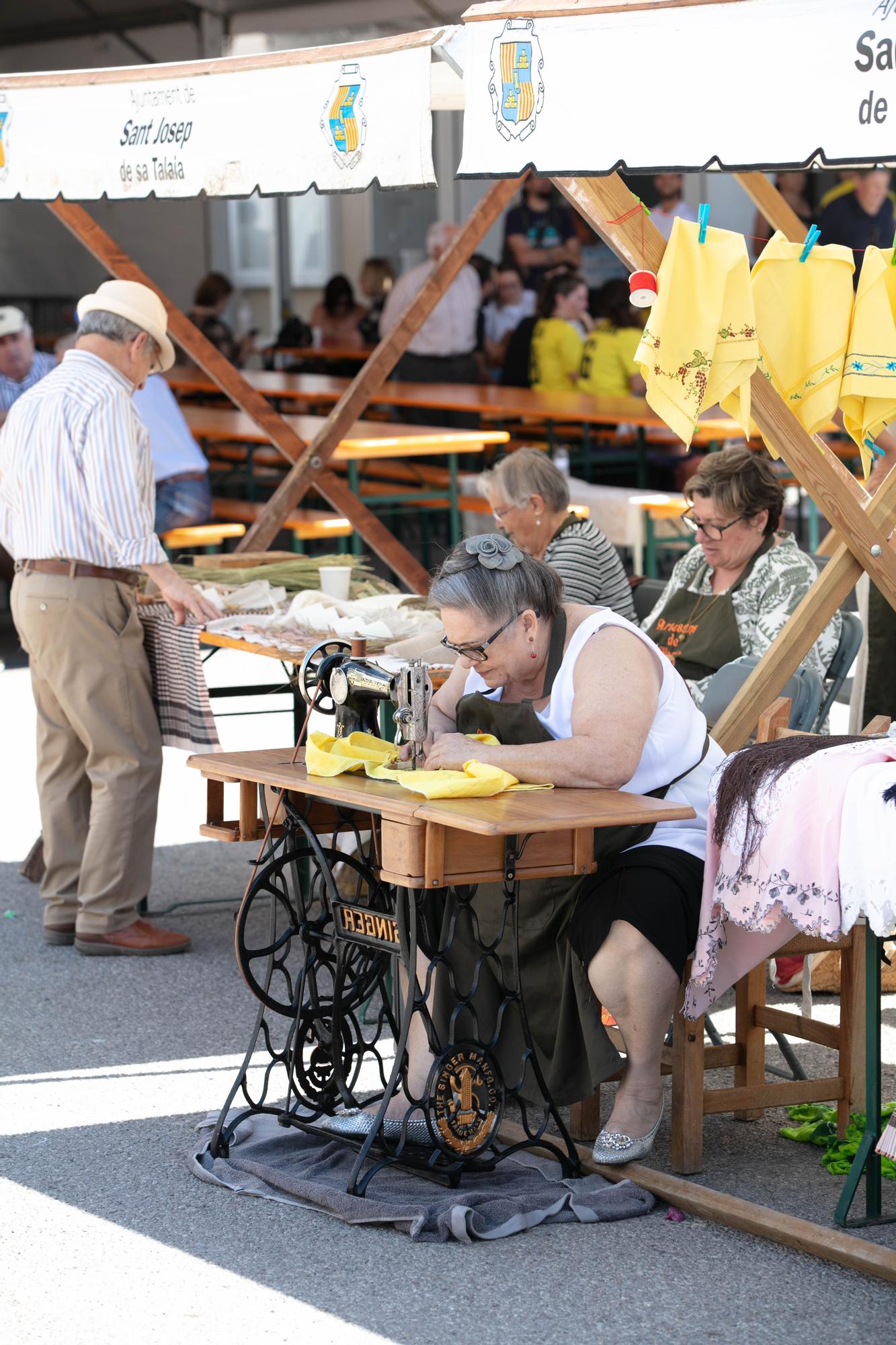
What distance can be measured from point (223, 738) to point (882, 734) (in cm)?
432

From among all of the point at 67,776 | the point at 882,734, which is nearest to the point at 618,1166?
the point at 882,734

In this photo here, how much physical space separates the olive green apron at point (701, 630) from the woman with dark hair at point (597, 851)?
112cm

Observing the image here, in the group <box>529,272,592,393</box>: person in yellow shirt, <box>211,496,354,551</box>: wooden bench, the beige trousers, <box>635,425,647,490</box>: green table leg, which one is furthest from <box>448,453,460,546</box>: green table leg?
the beige trousers

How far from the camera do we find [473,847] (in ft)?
10.4

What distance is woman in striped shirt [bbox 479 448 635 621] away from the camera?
4.92 m

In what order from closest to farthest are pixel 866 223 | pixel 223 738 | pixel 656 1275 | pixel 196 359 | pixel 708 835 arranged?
pixel 656 1275 → pixel 708 835 → pixel 196 359 → pixel 223 738 → pixel 866 223

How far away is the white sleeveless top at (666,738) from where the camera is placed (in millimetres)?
3471

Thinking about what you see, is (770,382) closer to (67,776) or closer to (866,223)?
(67,776)

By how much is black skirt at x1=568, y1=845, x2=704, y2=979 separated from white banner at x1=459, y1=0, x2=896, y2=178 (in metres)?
1.30

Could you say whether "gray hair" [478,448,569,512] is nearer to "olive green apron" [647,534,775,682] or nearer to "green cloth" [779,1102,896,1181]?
"olive green apron" [647,534,775,682]

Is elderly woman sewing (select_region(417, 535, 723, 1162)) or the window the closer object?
elderly woman sewing (select_region(417, 535, 723, 1162))

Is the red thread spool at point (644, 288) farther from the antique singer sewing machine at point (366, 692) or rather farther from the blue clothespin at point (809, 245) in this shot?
the antique singer sewing machine at point (366, 692)

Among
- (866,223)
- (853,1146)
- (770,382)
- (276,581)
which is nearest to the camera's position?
(853,1146)

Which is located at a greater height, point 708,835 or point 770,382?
point 770,382
